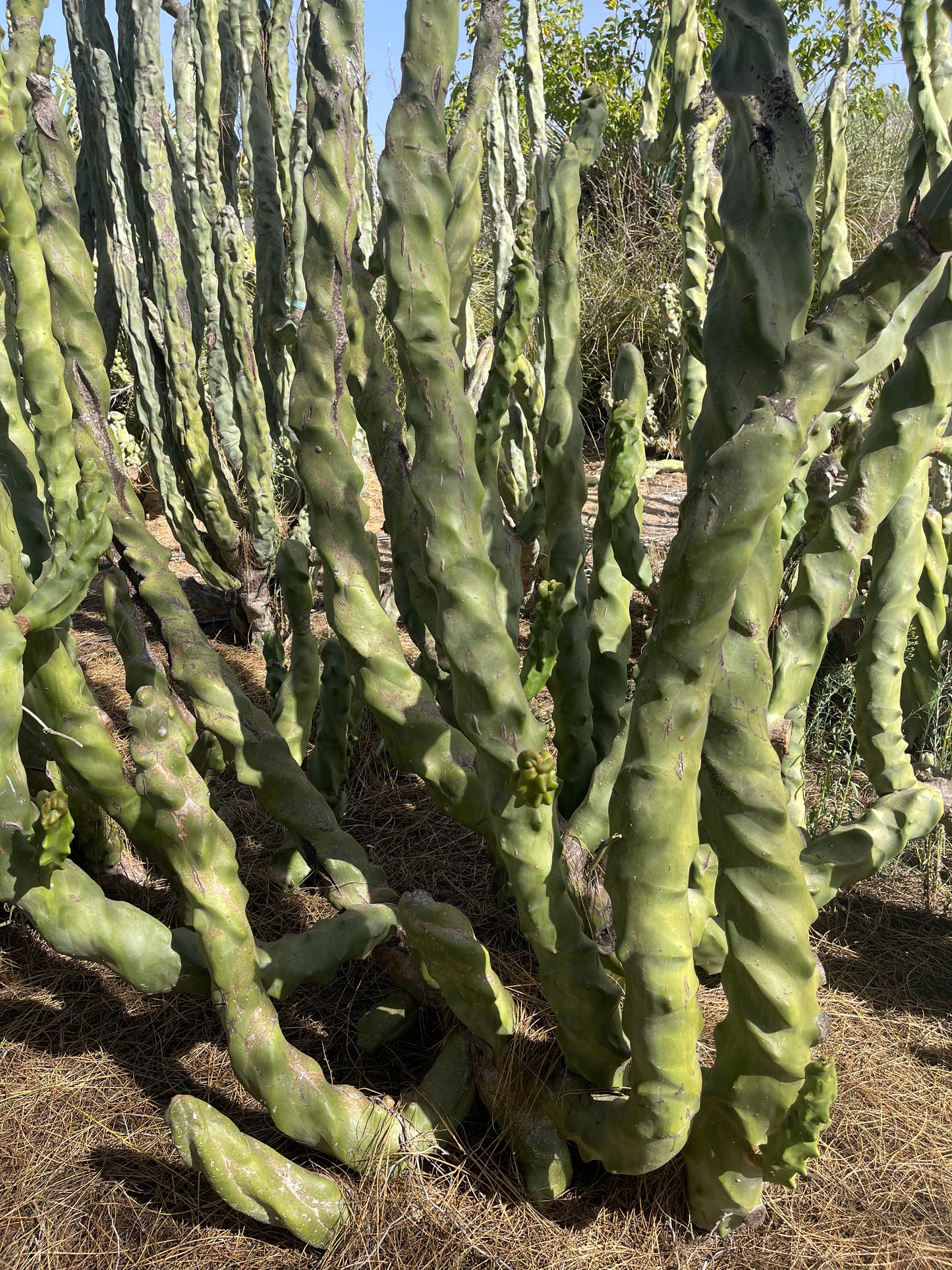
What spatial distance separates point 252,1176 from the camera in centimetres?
145

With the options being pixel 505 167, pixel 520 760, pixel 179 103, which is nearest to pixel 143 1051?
pixel 520 760

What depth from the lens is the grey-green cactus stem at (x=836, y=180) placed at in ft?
9.93

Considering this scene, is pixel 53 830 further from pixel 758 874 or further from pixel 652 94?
pixel 652 94

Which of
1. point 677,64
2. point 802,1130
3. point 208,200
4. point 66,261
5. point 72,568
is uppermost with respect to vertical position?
point 677,64

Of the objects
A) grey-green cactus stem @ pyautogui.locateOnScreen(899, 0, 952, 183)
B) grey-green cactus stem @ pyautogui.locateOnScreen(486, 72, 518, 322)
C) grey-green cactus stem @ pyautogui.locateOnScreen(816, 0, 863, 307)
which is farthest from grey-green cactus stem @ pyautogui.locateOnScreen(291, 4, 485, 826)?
grey-green cactus stem @ pyautogui.locateOnScreen(486, 72, 518, 322)

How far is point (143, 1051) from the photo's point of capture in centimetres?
194

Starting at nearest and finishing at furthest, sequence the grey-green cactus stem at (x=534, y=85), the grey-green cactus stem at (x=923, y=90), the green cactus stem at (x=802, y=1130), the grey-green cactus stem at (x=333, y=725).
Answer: the green cactus stem at (x=802, y=1130) < the grey-green cactus stem at (x=923, y=90) < the grey-green cactus stem at (x=333, y=725) < the grey-green cactus stem at (x=534, y=85)

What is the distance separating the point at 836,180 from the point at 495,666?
2614 millimetres

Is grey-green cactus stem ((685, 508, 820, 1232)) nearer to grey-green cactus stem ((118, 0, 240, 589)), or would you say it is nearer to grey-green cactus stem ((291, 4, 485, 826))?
grey-green cactus stem ((291, 4, 485, 826))

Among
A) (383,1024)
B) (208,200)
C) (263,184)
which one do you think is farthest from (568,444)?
(208,200)

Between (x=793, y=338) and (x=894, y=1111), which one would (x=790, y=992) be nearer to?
(x=894, y=1111)

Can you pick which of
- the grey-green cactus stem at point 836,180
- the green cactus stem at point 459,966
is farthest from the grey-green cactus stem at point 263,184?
the green cactus stem at point 459,966

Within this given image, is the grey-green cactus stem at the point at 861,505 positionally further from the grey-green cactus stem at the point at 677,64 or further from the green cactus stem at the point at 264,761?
the grey-green cactus stem at the point at 677,64

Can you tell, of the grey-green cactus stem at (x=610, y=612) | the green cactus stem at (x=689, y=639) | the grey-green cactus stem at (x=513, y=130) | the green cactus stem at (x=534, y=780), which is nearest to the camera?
the green cactus stem at (x=689, y=639)
